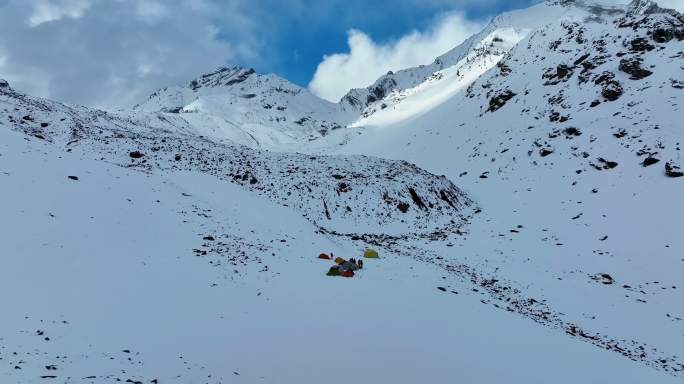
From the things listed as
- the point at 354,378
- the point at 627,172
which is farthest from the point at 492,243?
the point at 354,378

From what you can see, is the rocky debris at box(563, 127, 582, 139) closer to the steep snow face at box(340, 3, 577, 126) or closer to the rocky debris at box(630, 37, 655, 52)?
the rocky debris at box(630, 37, 655, 52)

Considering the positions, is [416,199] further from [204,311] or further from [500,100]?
[500,100]

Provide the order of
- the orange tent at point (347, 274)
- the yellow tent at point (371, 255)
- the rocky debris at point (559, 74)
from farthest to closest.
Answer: the rocky debris at point (559, 74), the yellow tent at point (371, 255), the orange tent at point (347, 274)

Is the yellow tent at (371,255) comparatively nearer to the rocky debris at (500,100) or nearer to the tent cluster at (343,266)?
the tent cluster at (343,266)

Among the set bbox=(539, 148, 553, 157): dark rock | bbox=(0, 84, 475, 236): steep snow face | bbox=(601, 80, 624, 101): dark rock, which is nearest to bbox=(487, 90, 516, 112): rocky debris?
bbox=(601, 80, 624, 101): dark rock

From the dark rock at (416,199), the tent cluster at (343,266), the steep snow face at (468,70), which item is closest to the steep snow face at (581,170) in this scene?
the dark rock at (416,199)

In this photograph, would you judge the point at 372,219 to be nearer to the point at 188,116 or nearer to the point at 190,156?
the point at 190,156

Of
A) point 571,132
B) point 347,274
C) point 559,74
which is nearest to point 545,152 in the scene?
point 571,132
